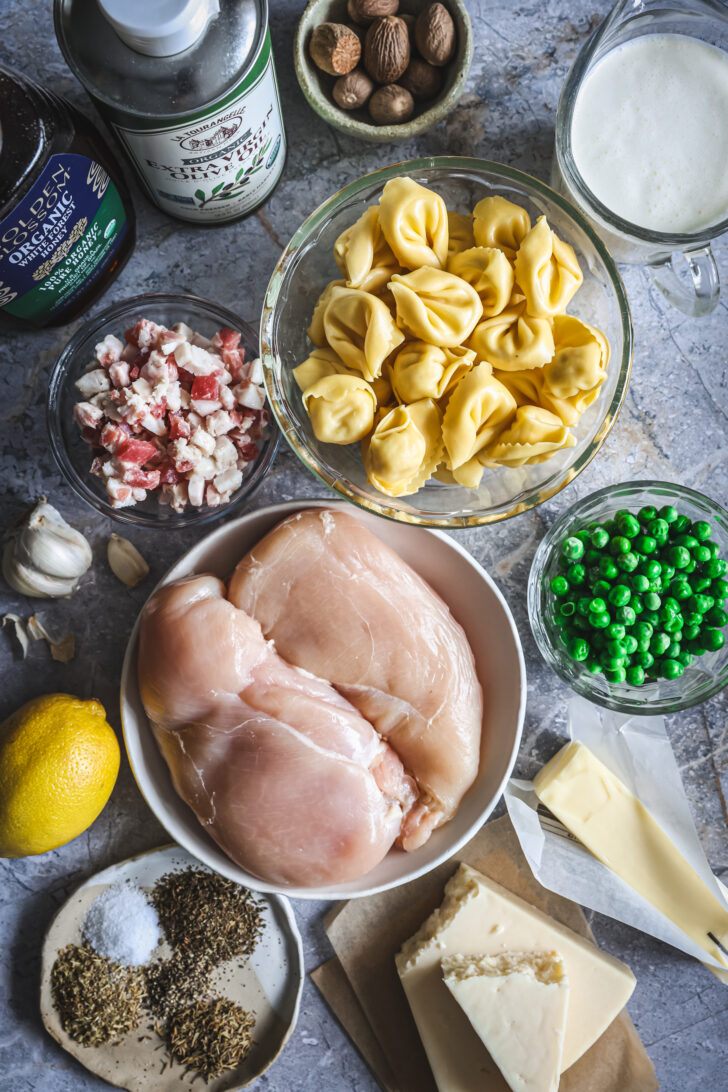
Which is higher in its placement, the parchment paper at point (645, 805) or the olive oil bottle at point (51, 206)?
the olive oil bottle at point (51, 206)

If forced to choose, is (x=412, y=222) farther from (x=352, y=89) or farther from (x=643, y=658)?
(x=643, y=658)

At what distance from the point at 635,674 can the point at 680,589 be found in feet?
0.50

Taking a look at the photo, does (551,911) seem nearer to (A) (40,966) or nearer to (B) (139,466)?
(A) (40,966)

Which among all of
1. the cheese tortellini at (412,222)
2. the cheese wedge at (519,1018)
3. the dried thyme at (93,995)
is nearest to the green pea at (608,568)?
the cheese tortellini at (412,222)

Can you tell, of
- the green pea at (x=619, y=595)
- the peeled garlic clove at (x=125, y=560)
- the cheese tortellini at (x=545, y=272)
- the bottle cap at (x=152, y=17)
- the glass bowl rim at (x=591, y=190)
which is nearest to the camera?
the bottle cap at (x=152, y=17)

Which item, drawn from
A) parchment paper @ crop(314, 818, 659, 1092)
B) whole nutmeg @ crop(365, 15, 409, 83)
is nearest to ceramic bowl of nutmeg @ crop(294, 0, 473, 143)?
whole nutmeg @ crop(365, 15, 409, 83)

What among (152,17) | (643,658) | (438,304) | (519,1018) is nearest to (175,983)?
(519,1018)

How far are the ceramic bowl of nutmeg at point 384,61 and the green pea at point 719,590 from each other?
0.86 meters

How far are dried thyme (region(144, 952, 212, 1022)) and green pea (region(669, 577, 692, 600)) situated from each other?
102 centimetres

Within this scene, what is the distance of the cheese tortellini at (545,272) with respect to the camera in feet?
3.14

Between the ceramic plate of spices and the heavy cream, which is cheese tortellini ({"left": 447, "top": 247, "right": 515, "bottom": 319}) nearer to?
the heavy cream

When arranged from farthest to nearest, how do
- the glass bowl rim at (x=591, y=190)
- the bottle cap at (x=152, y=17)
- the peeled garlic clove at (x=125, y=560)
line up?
the peeled garlic clove at (x=125, y=560) → the glass bowl rim at (x=591, y=190) → the bottle cap at (x=152, y=17)

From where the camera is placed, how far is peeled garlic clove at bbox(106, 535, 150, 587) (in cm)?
137

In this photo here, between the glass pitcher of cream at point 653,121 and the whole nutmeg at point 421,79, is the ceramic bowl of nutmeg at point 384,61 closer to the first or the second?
the whole nutmeg at point 421,79
